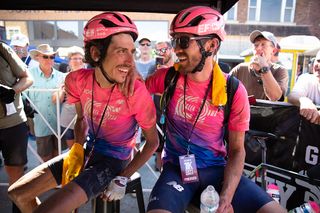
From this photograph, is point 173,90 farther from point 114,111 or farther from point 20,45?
point 20,45

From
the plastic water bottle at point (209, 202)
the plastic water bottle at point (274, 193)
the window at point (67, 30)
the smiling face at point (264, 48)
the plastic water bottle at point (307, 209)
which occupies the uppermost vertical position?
the window at point (67, 30)

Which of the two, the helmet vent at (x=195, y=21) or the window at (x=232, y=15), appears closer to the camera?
the helmet vent at (x=195, y=21)

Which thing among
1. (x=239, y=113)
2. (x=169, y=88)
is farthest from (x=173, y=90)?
(x=239, y=113)

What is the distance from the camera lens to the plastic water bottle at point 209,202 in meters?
1.83

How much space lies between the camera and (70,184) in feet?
6.61

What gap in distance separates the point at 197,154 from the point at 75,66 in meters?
3.39

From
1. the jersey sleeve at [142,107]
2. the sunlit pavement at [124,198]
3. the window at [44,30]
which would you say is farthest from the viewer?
the window at [44,30]

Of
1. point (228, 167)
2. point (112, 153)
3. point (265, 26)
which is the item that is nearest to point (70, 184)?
point (112, 153)

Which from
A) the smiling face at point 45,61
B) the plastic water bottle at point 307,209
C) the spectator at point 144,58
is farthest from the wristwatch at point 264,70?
the smiling face at point 45,61

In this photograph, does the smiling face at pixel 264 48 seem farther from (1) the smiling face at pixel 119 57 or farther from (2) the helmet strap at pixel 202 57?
(1) the smiling face at pixel 119 57

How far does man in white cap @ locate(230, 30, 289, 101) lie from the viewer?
3.08m

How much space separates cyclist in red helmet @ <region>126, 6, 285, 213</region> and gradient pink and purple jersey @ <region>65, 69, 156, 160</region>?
0.73ft

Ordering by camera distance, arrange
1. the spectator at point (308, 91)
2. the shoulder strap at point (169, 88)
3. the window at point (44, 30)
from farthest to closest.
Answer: the window at point (44, 30) → the spectator at point (308, 91) → the shoulder strap at point (169, 88)

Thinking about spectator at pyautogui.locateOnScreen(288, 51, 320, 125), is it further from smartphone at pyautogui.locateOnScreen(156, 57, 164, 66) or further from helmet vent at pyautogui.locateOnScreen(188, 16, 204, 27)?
smartphone at pyautogui.locateOnScreen(156, 57, 164, 66)
